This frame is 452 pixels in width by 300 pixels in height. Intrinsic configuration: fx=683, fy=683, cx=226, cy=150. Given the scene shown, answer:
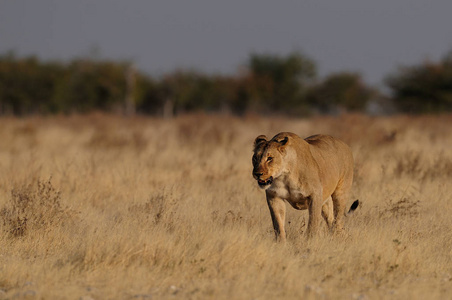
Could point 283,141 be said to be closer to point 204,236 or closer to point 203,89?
point 204,236

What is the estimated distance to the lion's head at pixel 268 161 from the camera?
7426mm

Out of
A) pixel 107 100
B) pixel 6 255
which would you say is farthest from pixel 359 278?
pixel 107 100

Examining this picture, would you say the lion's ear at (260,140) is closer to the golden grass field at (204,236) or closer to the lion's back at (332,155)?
the lion's back at (332,155)

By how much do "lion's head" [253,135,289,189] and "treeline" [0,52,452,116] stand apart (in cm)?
4492

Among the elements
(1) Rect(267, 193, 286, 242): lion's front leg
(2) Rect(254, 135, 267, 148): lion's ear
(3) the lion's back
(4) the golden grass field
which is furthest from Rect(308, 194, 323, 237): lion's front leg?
(2) Rect(254, 135, 267, 148): lion's ear

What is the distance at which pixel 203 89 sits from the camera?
2618 inches

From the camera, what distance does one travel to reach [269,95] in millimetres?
59156

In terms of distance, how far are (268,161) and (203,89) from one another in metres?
59.4

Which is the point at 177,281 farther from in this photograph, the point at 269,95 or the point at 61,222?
the point at 269,95

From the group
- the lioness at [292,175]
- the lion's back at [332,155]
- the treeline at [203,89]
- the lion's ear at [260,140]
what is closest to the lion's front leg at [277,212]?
the lioness at [292,175]

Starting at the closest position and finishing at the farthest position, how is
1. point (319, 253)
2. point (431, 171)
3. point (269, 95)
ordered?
point (319, 253) < point (431, 171) < point (269, 95)

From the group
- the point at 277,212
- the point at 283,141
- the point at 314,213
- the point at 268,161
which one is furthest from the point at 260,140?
the point at 314,213

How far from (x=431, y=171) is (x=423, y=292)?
301 inches

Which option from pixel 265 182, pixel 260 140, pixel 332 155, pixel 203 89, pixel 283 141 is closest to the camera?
pixel 265 182
